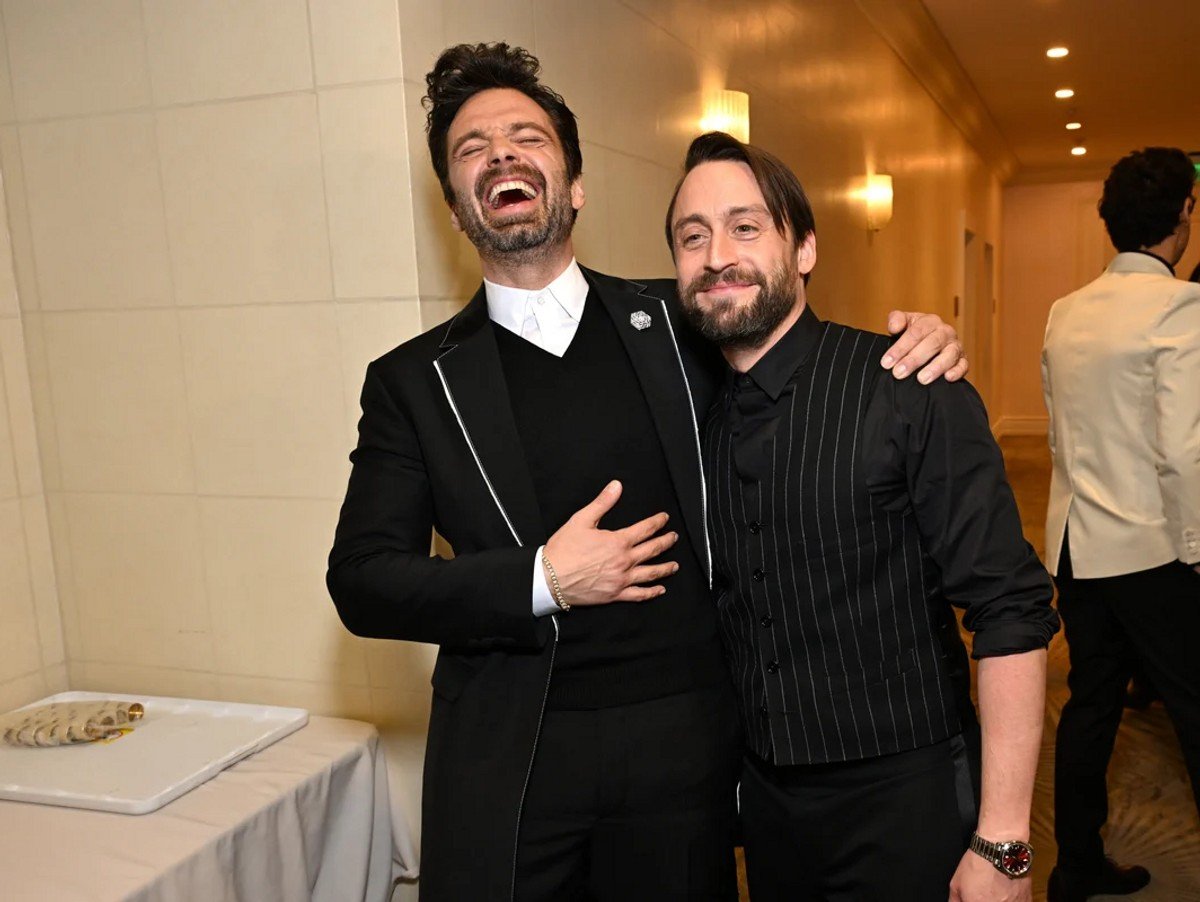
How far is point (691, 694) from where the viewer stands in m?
1.41

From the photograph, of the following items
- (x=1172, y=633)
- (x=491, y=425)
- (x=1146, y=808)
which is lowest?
(x=1146, y=808)

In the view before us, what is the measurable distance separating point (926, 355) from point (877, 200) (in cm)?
397

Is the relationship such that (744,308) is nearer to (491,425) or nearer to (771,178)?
(771,178)

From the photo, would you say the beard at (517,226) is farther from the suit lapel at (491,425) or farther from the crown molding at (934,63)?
the crown molding at (934,63)

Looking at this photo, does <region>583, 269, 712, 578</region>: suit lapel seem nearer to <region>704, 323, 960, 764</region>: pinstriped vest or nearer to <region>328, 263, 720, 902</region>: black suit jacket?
<region>328, 263, 720, 902</region>: black suit jacket

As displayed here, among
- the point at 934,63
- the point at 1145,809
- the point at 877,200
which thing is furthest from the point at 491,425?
the point at 934,63

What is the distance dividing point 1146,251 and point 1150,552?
2.41ft

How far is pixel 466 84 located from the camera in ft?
5.15

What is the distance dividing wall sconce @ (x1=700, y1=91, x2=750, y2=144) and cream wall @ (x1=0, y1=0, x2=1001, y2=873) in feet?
2.46

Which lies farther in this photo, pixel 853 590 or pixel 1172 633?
pixel 1172 633

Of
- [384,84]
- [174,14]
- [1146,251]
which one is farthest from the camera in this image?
[1146,251]

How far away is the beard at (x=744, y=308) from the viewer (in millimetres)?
1301

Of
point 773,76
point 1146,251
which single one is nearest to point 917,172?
point 773,76

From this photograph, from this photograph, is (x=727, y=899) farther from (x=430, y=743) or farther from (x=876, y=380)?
(x=876, y=380)
